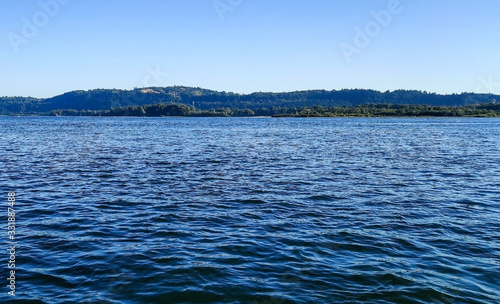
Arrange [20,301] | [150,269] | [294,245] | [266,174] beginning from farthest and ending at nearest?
[266,174] → [294,245] → [150,269] → [20,301]

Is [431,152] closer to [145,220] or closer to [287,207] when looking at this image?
[287,207]

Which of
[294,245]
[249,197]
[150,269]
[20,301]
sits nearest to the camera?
[20,301]

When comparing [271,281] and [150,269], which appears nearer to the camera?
[271,281]

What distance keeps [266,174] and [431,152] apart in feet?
95.5

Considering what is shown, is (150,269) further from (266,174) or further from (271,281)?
(266,174)

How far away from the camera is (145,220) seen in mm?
20062

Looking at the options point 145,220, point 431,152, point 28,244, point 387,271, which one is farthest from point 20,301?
point 431,152

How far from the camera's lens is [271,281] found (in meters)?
13.2

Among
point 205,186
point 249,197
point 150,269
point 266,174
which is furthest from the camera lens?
point 266,174

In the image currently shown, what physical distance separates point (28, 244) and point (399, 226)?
15.7 meters

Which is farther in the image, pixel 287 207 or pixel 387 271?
pixel 287 207

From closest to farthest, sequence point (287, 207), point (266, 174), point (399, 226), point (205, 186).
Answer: point (399, 226)
point (287, 207)
point (205, 186)
point (266, 174)

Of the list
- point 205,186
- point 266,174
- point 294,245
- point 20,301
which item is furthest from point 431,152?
point 20,301

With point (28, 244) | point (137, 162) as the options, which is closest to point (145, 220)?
point (28, 244)
